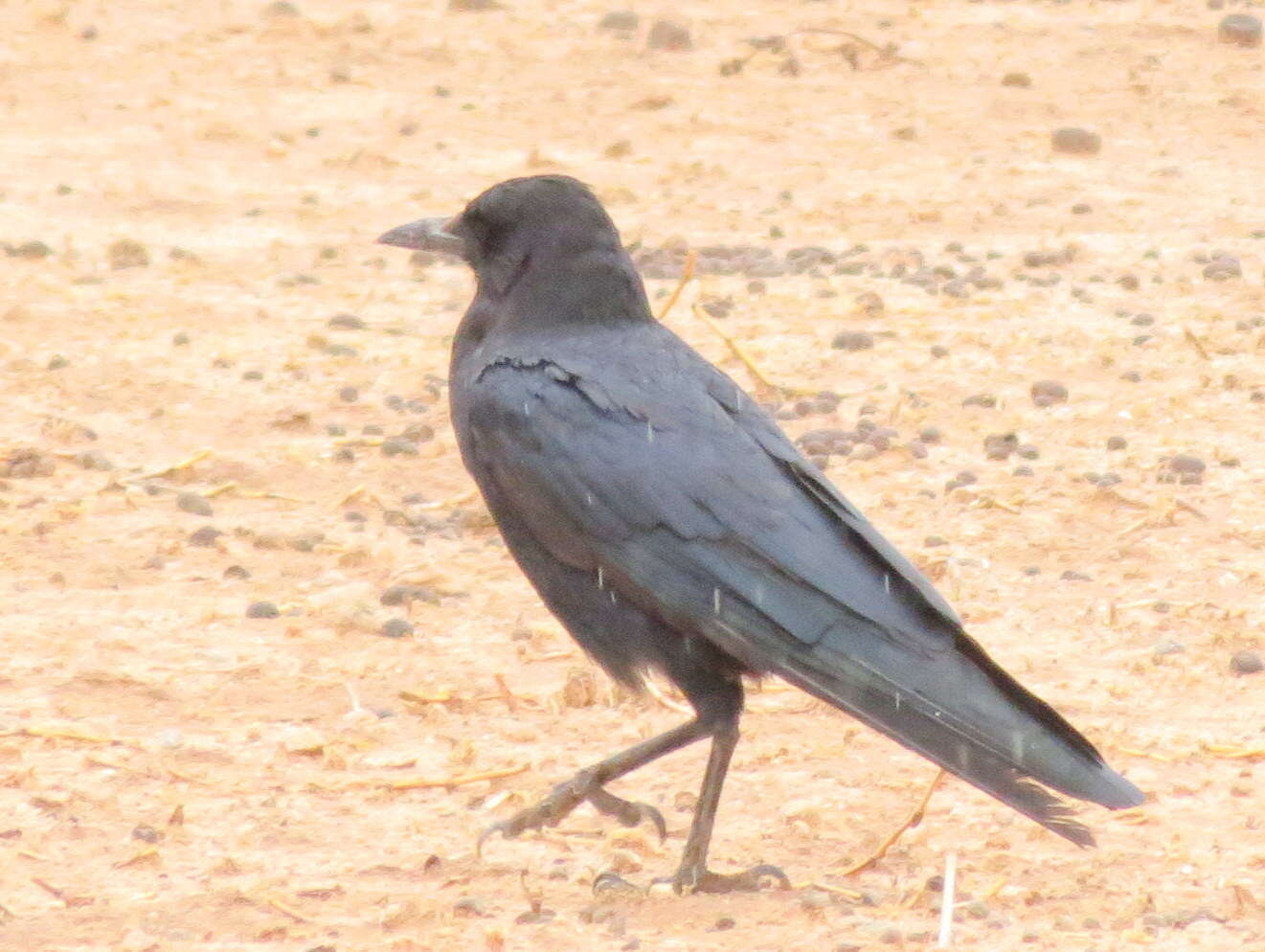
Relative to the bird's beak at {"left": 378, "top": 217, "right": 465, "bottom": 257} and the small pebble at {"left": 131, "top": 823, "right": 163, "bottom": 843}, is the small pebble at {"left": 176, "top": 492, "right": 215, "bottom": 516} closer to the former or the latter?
the bird's beak at {"left": 378, "top": 217, "right": 465, "bottom": 257}

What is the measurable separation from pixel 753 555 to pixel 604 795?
0.59 metres

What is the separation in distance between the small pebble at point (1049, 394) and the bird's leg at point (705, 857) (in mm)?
3400

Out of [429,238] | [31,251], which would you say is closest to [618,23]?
[31,251]

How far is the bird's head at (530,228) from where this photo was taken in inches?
204

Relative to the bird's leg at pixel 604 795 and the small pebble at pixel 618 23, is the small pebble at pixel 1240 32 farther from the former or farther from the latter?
the bird's leg at pixel 604 795

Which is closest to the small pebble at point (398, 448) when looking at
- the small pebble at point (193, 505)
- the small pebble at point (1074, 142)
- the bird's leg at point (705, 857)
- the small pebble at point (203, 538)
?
the small pebble at point (193, 505)

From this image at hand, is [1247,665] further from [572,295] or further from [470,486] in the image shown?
[470,486]

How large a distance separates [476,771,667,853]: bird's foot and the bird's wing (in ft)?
1.28

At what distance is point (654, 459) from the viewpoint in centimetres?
464

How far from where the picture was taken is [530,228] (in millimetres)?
5230

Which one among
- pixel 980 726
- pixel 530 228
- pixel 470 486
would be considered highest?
pixel 530 228

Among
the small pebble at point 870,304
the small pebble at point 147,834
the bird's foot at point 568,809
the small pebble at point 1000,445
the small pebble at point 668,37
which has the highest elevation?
the small pebble at point 668,37

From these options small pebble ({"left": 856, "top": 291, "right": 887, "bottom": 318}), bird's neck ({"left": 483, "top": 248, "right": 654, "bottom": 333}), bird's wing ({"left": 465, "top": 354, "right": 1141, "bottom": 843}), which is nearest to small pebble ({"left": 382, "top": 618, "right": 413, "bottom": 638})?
bird's neck ({"left": 483, "top": 248, "right": 654, "bottom": 333})

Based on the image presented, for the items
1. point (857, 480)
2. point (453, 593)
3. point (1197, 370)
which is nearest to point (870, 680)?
point (453, 593)
